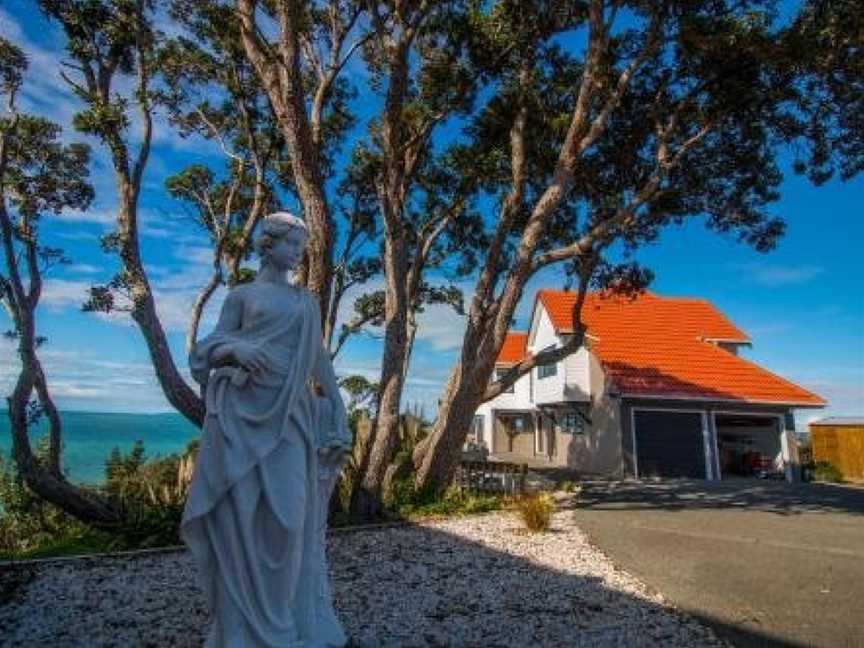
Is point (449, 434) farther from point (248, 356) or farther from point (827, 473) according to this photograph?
point (827, 473)

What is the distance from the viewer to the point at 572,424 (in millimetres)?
25062

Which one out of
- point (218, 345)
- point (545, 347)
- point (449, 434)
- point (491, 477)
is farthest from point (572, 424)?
point (218, 345)

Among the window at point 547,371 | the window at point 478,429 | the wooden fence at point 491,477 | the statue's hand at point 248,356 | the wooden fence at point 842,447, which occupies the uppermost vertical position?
the window at point 547,371

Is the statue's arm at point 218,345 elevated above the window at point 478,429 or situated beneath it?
situated beneath

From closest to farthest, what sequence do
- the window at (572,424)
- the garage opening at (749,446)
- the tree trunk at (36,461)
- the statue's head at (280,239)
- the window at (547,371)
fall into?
the statue's head at (280,239) → the tree trunk at (36,461) → the garage opening at (749,446) → the window at (572,424) → the window at (547,371)

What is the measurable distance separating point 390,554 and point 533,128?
9.37 meters

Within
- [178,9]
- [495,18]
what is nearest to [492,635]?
[495,18]

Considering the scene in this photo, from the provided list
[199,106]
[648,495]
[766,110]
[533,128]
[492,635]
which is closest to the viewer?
[492,635]

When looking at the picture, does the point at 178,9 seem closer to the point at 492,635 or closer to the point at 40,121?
the point at 40,121

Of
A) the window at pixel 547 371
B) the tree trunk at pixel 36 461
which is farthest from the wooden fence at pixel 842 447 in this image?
the tree trunk at pixel 36 461

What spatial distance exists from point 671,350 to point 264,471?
72.6ft

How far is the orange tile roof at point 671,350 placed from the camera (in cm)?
2108

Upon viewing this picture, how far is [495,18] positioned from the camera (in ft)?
38.7

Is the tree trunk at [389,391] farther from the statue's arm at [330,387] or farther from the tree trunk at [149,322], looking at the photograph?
the statue's arm at [330,387]
